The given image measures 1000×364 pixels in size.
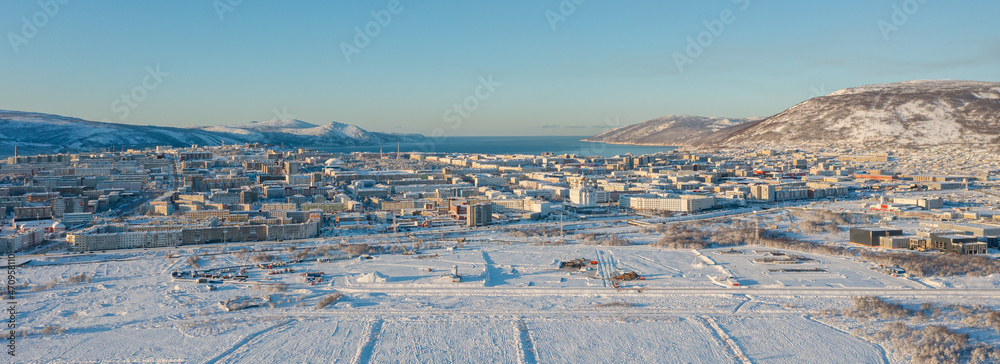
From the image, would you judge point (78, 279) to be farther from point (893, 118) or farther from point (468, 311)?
point (893, 118)

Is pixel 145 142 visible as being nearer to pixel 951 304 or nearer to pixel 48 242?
pixel 48 242

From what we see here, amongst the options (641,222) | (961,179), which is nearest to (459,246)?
(641,222)

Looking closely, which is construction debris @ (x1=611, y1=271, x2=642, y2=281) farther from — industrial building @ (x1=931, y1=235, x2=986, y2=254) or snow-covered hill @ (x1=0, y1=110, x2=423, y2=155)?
snow-covered hill @ (x1=0, y1=110, x2=423, y2=155)

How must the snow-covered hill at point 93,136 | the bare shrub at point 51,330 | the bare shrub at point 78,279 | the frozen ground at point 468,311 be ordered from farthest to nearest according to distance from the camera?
1. the snow-covered hill at point 93,136
2. the bare shrub at point 78,279
3. the bare shrub at point 51,330
4. the frozen ground at point 468,311

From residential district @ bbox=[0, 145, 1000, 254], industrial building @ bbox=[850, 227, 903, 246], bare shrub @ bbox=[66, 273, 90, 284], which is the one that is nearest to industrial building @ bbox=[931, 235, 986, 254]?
residential district @ bbox=[0, 145, 1000, 254]

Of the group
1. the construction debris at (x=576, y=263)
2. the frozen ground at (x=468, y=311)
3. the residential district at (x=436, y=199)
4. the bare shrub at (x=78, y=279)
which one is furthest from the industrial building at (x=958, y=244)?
the bare shrub at (x=78, y=279)

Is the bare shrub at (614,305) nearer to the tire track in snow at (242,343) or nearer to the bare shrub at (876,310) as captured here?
the bare shrub at (876,310)

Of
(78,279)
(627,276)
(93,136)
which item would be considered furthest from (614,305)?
(93,136)
